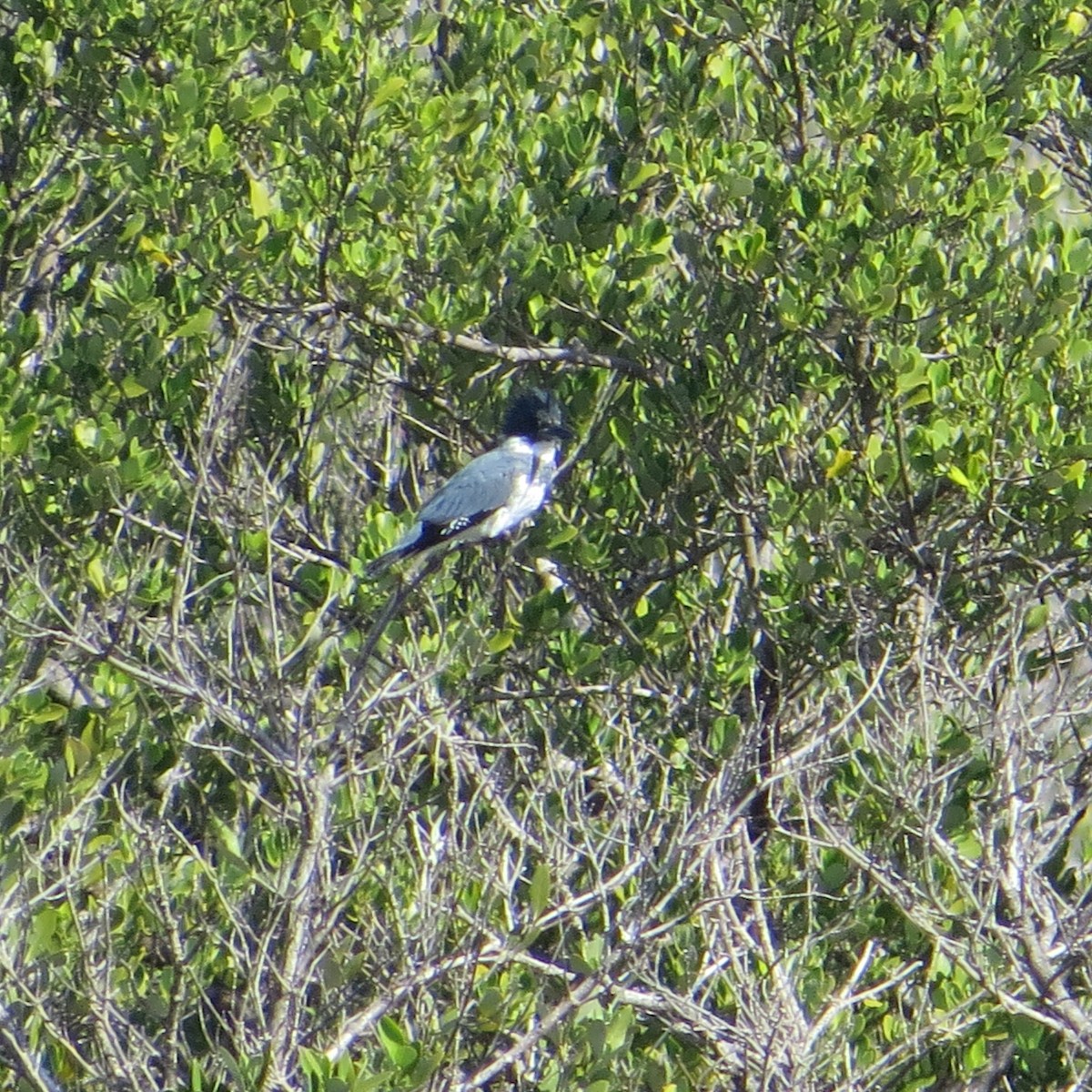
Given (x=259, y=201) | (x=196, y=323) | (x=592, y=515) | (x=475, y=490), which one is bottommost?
(x=592, y=515)

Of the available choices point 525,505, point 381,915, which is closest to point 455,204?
point 525,505

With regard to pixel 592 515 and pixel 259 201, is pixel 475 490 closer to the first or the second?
pixel 592 515

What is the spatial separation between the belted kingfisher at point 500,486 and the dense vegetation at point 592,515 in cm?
13

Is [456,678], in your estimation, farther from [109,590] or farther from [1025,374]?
[1025,374]

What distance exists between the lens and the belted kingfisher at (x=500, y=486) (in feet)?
20.2

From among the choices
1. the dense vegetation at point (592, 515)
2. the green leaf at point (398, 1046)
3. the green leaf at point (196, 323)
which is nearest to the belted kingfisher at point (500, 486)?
the dense vegetation at point (592, 515)

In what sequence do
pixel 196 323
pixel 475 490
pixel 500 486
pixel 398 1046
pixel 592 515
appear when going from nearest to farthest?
pixel 398 1046 < pixel 196 323 < pixel 500 486 < pixel 475 490 < pixel 592 515

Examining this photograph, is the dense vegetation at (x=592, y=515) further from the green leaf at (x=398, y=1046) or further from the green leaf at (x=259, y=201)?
the green leaf at (x=398, y=1046)

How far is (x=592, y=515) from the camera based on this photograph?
6426 mm

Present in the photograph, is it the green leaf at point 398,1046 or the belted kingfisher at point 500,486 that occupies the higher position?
the green leaf at point 398,1046

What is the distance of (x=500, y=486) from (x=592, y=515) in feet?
1.34

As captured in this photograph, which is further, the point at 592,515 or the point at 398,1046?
the point at 592,515

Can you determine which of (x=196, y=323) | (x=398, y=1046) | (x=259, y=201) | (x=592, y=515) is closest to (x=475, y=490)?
(x=592, y=515)

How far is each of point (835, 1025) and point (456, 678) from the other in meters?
1.53
